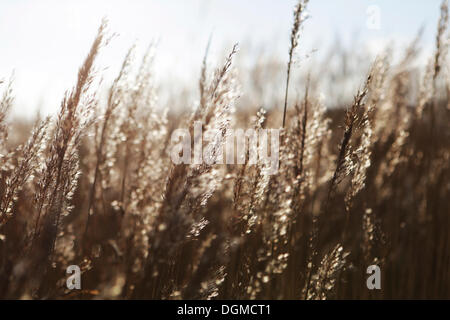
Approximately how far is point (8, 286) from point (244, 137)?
1035mm

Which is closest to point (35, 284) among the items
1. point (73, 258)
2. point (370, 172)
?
point (73, 258)

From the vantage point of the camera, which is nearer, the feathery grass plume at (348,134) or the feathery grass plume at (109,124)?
the feathery grass plume at (348,134)

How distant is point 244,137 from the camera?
158cm

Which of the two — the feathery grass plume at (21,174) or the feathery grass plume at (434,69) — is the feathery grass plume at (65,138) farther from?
the feathery grass plume at (434,69)

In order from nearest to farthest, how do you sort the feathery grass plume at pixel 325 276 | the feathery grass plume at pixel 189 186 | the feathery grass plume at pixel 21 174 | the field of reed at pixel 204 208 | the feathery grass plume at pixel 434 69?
1. the feathery grass plume at pixel 189 186
2. the field of reed at pixel 204 208
3. the feathery grass plume at pixel 21 174
4. the feathery grass plume at pixel 325 276
5. the feathery grass plume at pixel 434 69

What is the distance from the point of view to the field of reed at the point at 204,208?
118 cm

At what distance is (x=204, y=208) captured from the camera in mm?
→ 2109

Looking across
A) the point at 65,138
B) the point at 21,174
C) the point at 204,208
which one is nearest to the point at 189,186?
the point at 65,138

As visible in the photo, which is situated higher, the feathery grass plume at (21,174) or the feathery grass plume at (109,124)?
the feathery grass plume at (109,124)

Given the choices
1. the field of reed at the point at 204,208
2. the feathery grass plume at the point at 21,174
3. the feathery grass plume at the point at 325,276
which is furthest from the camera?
the feathery grass plume at the point at 325,276

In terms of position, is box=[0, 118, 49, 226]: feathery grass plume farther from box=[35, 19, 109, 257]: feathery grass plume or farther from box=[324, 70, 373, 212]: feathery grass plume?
box=[324, 70, 373, 212]: feathery grass plume

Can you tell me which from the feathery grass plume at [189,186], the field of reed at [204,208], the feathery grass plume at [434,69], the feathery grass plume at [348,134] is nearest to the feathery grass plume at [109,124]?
the field of reed at [204,208]

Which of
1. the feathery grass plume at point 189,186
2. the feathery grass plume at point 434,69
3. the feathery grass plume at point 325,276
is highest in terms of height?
the feathery grass plume at point 434,69
